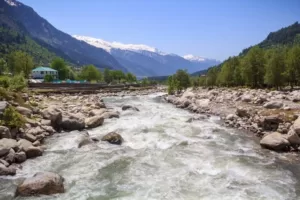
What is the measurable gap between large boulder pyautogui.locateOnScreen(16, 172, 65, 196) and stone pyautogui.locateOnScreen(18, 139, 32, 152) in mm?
→ 6211

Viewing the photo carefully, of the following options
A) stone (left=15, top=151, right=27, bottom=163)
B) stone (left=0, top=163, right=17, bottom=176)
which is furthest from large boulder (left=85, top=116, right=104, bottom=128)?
stone (left=0, top=163, right=17, bottom=176)

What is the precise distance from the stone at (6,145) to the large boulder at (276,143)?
19.7 metres

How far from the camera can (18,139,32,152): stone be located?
20.8 m

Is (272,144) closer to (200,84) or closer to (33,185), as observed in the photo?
(33,185)

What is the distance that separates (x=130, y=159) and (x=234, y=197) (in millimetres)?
8511

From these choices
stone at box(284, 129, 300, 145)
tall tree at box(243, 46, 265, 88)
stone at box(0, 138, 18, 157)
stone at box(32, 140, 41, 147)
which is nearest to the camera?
stone at box(0, 138, 18, 157)

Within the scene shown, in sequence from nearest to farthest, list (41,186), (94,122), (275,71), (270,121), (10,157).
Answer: (41,186) → (10,157) → (270,121) → (94,122) → (275,71)

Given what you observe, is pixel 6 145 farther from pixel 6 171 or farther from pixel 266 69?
pixel 266 69

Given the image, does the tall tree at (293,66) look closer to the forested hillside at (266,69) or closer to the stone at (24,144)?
the forested hillside at (266,69)

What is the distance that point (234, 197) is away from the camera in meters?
14.8

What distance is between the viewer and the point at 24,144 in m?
21.4

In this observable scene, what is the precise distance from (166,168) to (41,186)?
797cm

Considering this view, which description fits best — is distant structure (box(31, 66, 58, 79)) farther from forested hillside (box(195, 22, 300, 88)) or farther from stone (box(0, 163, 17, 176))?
stone (box(0, 163, 17, 176))

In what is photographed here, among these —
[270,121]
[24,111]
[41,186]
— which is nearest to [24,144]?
[41,186]
